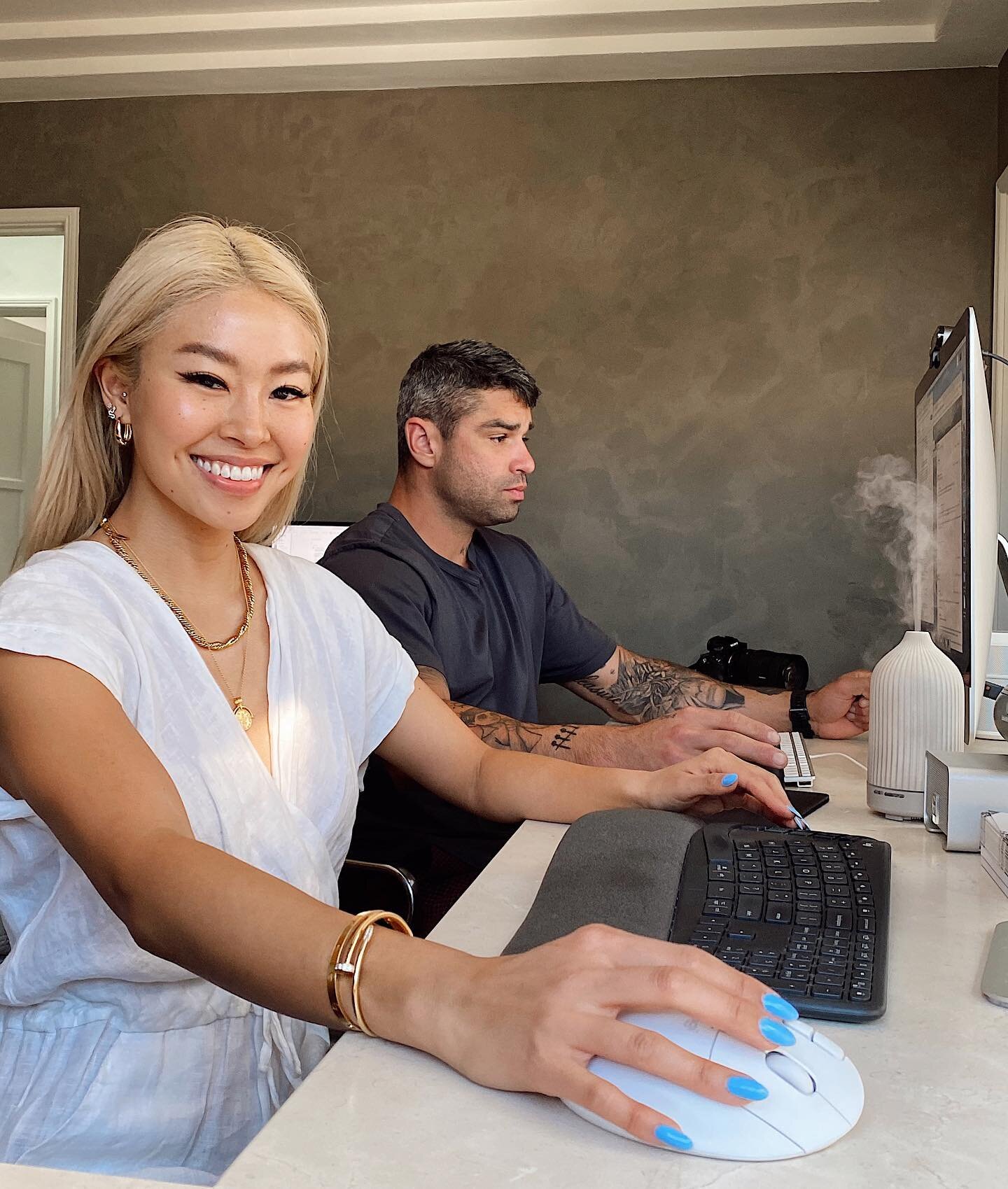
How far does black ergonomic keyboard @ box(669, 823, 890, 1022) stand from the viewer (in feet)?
2.46

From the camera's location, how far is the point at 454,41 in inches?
146

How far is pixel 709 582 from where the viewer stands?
12.3ft

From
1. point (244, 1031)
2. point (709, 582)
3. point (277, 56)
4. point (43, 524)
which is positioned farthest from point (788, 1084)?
point (277, 56)

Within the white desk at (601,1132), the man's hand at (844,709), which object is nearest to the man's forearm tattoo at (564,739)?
the man's hand at (844,709)

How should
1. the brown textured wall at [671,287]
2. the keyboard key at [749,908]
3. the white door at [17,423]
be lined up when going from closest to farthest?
1. the keyboard key at [749,908]
2. the brown textured wall at [671,287]
3. the white door at [17,423]

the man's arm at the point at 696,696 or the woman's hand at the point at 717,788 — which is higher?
the man's arm at the point at 696,696

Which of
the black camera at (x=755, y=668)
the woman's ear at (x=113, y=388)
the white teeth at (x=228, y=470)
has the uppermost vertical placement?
the woman's ear at (x=113, y=388)

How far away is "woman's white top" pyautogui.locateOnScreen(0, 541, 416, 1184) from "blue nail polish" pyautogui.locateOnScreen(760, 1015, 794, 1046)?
1.76 ft

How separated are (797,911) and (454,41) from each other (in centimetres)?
350

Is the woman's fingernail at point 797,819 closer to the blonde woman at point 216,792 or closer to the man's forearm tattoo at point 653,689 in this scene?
the blonde woman at point 216,792

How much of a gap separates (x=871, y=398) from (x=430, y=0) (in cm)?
185

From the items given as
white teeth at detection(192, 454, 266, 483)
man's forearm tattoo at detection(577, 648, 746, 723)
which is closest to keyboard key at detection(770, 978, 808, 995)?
white teeth at detection(192, 454, 266, 483)

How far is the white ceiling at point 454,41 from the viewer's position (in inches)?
134

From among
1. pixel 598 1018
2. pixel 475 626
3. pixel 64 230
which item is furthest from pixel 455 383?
pixel 64 230
